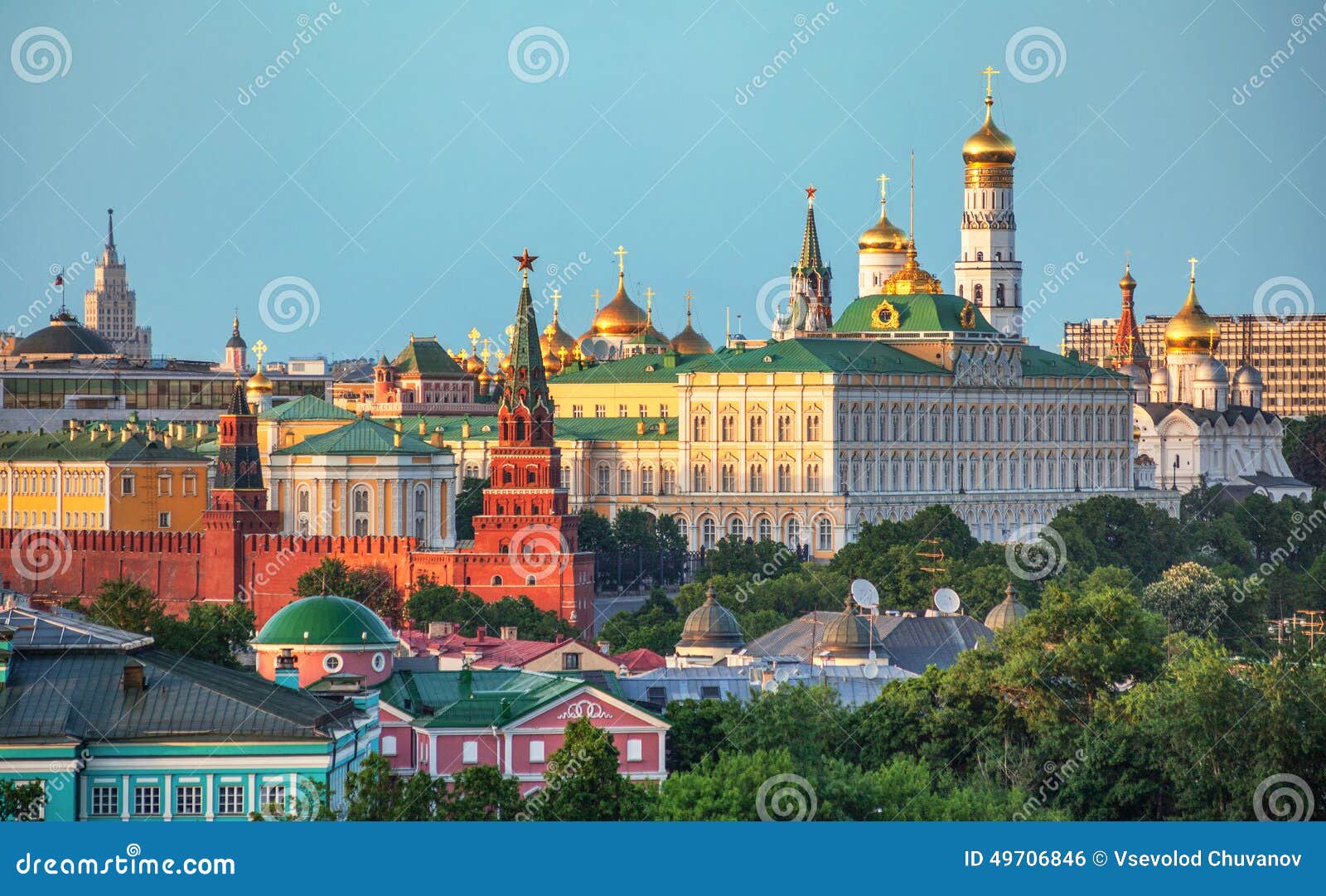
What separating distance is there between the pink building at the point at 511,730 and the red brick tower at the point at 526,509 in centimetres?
4907

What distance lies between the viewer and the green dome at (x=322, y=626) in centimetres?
7250

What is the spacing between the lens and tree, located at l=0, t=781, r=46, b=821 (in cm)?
5234

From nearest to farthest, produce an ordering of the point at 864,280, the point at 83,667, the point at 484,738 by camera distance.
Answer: the point at 83,667 < the point at 484,738 < the point at 864,280

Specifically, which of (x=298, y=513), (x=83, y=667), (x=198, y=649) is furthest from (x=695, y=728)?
(x=298, y=513)

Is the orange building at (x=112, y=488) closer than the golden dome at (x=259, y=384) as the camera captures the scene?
Yes

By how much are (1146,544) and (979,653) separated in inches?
2653

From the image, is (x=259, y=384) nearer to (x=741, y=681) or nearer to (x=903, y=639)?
(x=903, y=639)

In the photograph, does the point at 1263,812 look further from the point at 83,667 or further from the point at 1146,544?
the point at 1146,544

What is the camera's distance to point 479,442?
6334 inches
